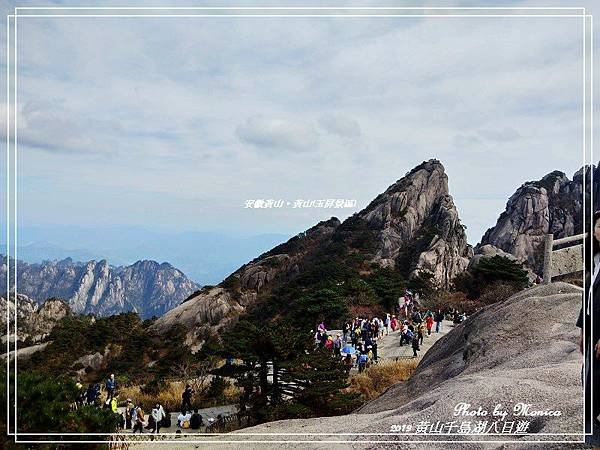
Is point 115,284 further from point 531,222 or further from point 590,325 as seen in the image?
point 590,325

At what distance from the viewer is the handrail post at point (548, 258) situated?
655cm

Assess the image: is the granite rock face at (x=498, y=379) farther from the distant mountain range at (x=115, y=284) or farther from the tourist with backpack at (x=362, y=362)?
the tourist with backpack at (x=362, y=362)

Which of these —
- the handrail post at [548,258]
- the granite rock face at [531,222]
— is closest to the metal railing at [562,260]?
the handrail post at [548,258]

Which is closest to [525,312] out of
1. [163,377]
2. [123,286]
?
[163,377]

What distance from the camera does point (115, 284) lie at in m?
42.4

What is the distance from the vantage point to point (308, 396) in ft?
24.7

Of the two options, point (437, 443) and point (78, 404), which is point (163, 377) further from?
point (437, 443)

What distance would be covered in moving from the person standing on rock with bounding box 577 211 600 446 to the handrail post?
3544 millimetres

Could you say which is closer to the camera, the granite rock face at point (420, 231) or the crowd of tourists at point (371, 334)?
the crowd of tourists at point (371, 334)

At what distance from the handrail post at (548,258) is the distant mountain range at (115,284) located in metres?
4.82

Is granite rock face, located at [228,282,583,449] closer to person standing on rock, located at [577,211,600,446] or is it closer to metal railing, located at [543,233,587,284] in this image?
metal railing, located at [543,233,587,284]

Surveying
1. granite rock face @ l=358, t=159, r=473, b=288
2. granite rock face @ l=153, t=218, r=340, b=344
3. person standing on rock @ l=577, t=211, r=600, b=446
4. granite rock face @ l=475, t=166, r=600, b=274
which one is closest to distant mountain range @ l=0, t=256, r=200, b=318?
granite rock face @ l=153, t=218, r=340, b=344

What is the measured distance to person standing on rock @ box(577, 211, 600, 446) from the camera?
2.95 m

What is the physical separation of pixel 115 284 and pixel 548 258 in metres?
40.2
